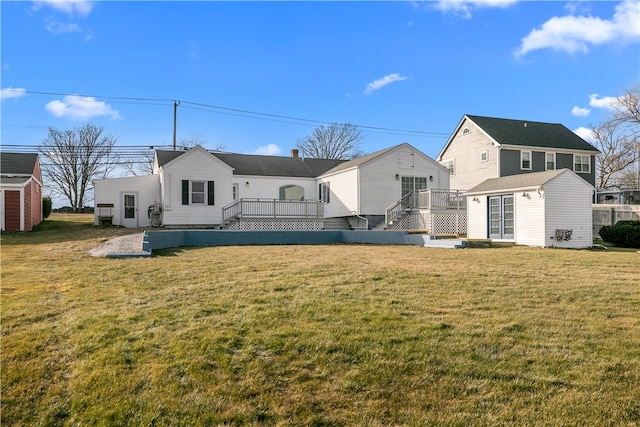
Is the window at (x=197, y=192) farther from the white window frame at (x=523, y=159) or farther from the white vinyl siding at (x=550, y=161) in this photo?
the white vinyl siding at (x=550, y=161)

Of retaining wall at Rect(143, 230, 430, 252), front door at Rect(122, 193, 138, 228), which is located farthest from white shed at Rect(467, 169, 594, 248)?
front door at Rect(122, 193, 138, 228)

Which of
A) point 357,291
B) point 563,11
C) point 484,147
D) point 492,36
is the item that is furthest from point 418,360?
point 484,147

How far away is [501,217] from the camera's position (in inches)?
681

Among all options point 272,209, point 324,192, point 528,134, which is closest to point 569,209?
point 324,192

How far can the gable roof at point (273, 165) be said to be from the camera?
81.1 feet

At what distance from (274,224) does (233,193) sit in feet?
10.8

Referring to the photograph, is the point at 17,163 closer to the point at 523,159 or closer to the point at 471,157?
the point at 471,157

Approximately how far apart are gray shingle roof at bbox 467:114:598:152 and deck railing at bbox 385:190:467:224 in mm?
9260

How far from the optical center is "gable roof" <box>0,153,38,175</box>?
21844mm

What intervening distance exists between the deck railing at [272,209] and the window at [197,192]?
0.96 meters

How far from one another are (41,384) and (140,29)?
11768 millimetres

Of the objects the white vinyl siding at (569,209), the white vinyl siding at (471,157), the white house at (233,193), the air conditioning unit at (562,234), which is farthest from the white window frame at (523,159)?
the air conditioning unit at (562,234)

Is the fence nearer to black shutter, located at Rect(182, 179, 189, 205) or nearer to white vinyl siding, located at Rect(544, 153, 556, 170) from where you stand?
white vinyl siding, located at Rect(544, 153, 556, 170)

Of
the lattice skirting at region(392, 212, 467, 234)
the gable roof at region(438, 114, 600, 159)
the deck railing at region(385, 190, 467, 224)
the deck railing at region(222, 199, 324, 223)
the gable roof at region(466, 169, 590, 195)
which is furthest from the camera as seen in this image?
the gable roof at region(438, 114, 600, 159)
